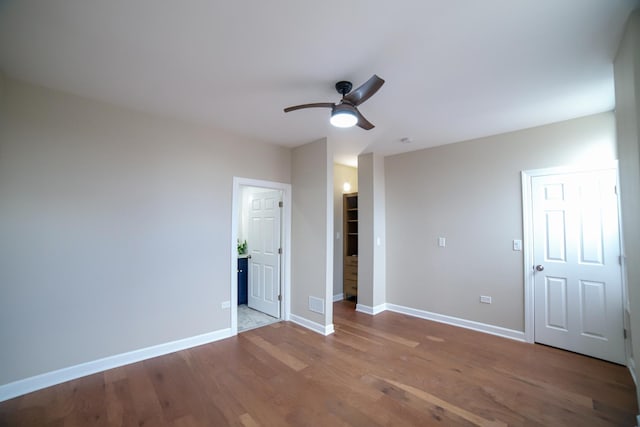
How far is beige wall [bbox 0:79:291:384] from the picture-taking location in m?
2.36

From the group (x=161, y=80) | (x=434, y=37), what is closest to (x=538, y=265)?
(x=434, y=37)

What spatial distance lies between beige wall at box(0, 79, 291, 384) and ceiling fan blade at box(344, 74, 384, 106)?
6.86ft

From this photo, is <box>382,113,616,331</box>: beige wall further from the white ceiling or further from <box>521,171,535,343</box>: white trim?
the white ceiling

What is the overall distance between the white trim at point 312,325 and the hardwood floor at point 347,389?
0.26 meters

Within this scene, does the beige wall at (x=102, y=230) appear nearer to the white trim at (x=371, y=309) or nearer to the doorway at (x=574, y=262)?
the white trim at (x=371, y=309)

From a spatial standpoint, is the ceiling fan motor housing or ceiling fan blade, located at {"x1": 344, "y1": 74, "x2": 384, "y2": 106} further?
the ceiling fan motor housing

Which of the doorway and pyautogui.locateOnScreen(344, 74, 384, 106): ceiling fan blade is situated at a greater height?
pyautogui.locateOnScreen(344, 74, 384, 106): ceiling fan blade

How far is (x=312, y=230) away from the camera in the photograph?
392 cm

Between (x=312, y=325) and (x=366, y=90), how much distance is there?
307 cm

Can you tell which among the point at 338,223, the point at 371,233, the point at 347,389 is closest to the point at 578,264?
the point at 371,233

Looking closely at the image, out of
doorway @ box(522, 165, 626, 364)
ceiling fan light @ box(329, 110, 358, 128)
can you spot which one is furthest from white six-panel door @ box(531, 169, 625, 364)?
ceiling fan light @ box(329, 110, 358, 128)

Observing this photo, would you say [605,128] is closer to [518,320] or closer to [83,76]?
[518,320]

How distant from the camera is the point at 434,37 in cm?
183

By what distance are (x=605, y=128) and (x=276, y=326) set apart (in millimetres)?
4574
